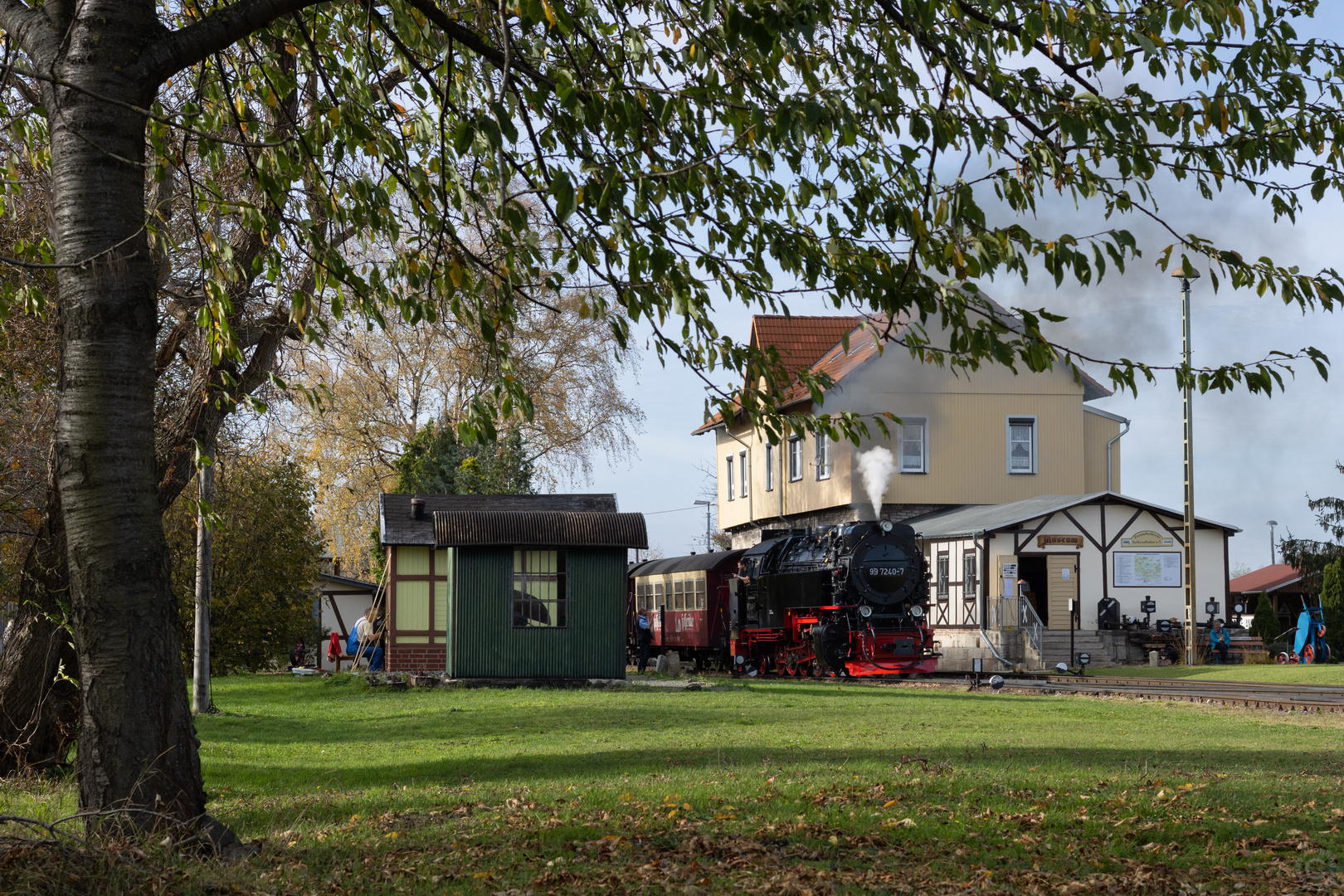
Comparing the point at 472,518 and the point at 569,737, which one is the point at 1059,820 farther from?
the point at 472,518

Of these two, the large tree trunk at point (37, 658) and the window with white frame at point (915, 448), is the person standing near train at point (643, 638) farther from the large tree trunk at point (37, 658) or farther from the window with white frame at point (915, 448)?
the large tree trunk at point (37, 658)

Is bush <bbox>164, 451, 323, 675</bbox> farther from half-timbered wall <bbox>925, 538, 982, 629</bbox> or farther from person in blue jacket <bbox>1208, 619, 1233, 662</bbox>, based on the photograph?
person in blue jacket <bbox>1208, 619, 1233, 662</bbox>

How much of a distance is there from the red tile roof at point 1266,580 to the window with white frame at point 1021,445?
16624mm

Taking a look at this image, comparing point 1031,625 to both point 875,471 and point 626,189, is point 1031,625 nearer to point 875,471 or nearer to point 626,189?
point 875,471

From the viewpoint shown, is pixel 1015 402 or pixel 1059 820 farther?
pixel 1015 402

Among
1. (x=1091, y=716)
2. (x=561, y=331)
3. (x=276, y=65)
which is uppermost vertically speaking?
(x=561, y=331)

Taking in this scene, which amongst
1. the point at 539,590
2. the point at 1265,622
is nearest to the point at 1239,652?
the point at 1265,622

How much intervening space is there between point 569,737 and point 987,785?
594 cm

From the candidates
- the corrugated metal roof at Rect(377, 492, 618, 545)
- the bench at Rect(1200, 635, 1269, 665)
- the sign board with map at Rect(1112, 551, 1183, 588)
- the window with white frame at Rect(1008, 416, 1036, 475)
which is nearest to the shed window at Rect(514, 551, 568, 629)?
the corrugated metal roof at Rect(377, 492, 618, 545)

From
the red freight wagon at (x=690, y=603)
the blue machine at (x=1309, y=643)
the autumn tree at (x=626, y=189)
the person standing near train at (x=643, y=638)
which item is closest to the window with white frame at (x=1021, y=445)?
the blue machine at (x=1309, y=643)

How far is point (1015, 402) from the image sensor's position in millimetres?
38281

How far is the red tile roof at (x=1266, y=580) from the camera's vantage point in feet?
170

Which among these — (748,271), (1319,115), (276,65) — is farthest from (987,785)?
(276,65)

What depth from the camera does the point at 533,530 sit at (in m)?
23.2
